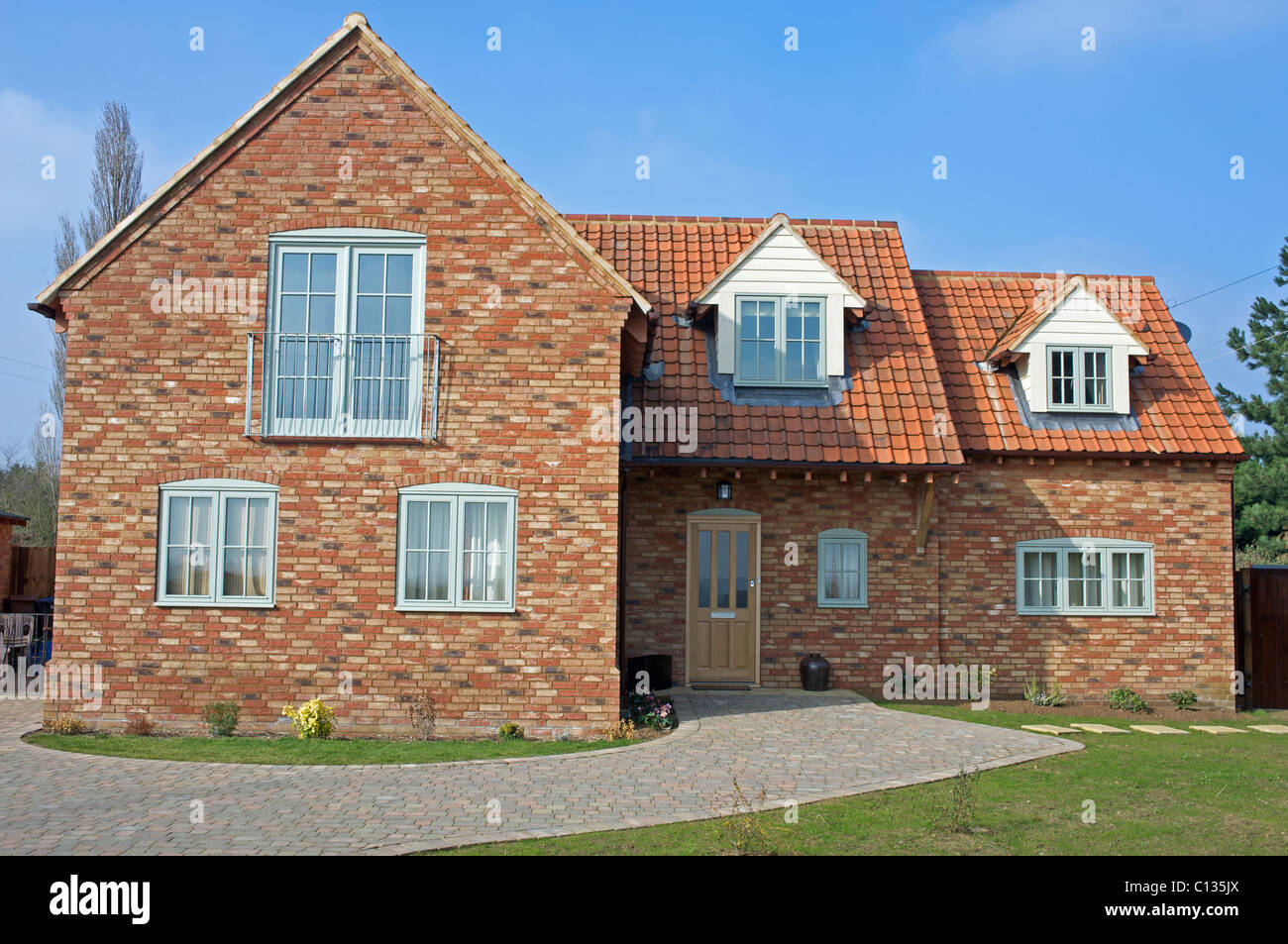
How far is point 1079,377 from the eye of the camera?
1692 centimetres

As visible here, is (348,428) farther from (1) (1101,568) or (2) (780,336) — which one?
(1) (1101,568)

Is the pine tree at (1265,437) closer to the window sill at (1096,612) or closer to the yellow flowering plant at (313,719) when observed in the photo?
the window sill at (1096,612)

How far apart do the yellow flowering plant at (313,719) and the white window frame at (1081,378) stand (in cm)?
1229

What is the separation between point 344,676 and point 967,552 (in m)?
9.79

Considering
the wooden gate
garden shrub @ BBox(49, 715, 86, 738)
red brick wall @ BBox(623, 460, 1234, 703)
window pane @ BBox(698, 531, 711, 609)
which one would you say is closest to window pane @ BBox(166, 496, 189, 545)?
garden shrub @ BBox(49, 715, 86, 738)

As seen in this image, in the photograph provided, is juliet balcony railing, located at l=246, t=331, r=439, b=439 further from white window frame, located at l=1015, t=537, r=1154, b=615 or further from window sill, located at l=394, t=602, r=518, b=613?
white window frame, located at l=1015, t=537, r=1154, b=615

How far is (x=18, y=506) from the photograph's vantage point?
122 feet

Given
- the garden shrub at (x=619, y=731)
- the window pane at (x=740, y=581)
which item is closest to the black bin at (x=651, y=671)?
the window pane at (x=740, y=581)

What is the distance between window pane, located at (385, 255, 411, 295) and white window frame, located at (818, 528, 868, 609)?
24.3 ft

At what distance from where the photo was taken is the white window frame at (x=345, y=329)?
12.3 metres

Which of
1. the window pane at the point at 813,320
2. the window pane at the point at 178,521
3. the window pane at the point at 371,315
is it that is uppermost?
the window pane at the point at 813,320

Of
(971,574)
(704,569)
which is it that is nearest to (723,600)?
(704,569)
